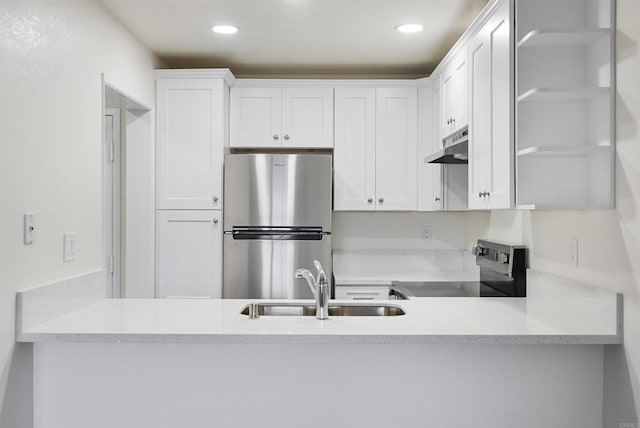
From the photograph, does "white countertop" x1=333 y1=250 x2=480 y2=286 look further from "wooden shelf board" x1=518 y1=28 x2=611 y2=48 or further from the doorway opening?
"wooden shelf board" x1=518 y1=28 x2=611 y2=48

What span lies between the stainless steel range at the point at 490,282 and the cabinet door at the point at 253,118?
140cm

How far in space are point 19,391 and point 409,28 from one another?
8.48ft

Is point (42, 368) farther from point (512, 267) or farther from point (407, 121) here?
point (407, 121)

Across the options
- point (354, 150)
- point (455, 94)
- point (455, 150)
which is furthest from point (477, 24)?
point (354, 150)

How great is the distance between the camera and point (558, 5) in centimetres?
195

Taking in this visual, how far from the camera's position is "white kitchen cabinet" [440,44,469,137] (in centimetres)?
270

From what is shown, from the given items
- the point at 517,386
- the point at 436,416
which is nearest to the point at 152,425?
the point at 436,416

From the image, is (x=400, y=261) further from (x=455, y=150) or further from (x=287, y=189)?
(x=455, y=150)

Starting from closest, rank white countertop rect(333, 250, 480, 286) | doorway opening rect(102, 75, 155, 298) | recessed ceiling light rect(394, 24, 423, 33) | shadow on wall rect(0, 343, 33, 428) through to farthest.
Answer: shadow on wall rect(0, 343, 33, 428), recessed ceiling light rect(394, 24, 423, 33), doorway opening rect(102, 75, 155, 298), white countertop rect(333, 250, 480, 286)

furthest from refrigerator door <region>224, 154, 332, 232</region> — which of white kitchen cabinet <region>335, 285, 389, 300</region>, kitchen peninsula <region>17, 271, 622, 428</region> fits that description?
kitchen peninsula <region>17, 271, 622, 428</region>

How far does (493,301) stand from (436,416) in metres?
0.73

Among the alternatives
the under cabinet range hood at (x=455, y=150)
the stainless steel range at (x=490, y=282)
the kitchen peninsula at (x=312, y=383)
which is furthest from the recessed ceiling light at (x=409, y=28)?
the kitchen peninsula at (x=312, y=383)

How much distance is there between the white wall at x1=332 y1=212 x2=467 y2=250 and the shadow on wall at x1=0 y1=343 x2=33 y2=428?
251 cm

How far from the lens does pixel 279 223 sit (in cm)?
340
